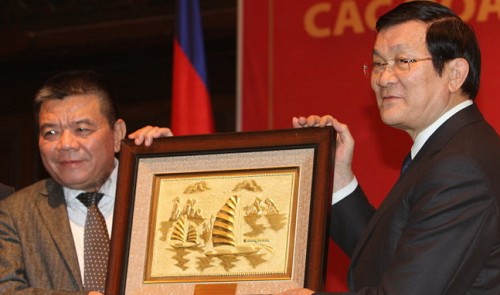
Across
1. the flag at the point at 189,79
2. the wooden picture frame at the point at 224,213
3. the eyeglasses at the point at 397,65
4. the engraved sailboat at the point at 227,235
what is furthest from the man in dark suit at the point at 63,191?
the flag at the point at 189,79

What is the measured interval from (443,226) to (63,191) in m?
1.43

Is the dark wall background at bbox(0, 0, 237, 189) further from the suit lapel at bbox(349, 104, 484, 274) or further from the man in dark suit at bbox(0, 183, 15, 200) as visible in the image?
the suit lapel at bbox(349, 104, 484, 274)

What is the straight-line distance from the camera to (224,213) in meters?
2.58

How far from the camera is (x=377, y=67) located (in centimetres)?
247

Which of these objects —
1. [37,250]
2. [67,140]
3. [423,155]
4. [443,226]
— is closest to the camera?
[443,226]

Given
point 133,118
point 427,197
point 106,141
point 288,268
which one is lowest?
point 288,268

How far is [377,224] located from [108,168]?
114 cm

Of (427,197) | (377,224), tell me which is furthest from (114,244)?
(427,197)

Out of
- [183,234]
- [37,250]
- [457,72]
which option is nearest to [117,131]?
[37,250]

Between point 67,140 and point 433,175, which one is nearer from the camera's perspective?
point 433,175

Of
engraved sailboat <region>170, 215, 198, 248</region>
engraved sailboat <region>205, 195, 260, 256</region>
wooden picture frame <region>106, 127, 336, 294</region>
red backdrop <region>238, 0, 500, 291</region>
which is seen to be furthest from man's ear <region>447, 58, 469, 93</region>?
red backdrop <region>238, 0, 500, 291</region>

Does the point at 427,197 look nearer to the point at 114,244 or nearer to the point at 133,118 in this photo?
the point at 114,244

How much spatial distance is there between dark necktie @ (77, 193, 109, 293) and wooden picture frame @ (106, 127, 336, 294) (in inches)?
11.8

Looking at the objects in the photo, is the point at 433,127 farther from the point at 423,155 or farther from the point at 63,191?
the point at 63,191
